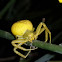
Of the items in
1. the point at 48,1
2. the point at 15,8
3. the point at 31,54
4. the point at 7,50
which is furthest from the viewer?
the point at 48,1

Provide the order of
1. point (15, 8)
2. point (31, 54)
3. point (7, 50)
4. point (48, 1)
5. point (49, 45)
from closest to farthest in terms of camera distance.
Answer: point (49, 45) < point (31, 54) < point (7, 50) < point (15, 8) < point (48, 1)

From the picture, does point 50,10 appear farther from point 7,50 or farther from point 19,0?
point 7,50

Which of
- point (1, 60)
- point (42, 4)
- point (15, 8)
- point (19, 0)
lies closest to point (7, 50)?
point (1, 60)

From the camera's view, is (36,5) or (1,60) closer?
(1,60)

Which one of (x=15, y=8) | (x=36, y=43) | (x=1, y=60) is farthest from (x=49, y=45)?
(x=15, y=8)

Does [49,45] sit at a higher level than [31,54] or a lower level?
higher

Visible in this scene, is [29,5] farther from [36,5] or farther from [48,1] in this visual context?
[48,1]

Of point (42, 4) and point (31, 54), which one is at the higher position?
point (42, 4)

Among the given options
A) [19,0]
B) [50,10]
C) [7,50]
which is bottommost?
[7,50]

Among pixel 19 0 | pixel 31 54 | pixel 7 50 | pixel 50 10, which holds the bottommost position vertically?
pixel 7 50
